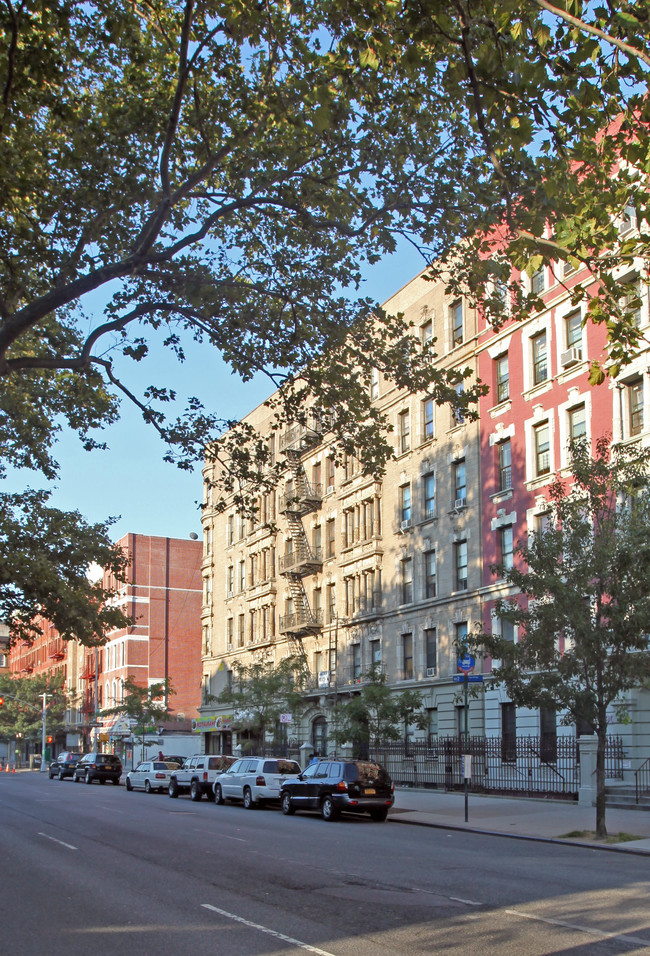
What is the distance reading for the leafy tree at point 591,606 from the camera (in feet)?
66.7

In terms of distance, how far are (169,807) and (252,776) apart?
281cm

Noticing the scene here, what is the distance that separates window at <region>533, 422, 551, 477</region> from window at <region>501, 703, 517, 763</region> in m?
8.44

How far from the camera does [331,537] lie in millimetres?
50938

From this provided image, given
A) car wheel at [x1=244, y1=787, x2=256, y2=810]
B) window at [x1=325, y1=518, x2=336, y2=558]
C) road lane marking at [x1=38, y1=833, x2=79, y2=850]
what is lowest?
car wheel at [x1=244, y1=787, x2=256, y2=810]

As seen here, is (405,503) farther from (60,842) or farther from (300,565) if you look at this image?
(60,842)

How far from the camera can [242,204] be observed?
14531 millimetres

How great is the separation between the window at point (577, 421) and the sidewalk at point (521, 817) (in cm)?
1183

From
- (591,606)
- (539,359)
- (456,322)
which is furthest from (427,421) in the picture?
(591,606)

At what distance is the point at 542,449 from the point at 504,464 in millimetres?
2461

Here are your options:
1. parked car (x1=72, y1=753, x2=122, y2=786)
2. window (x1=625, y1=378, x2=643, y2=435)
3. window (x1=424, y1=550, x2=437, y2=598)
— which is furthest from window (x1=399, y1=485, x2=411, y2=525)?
parked car (x1=72, y1=753, x2=122, y2=786)

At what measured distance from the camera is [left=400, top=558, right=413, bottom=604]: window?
43.4m

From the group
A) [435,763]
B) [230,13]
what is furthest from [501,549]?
[230,13]

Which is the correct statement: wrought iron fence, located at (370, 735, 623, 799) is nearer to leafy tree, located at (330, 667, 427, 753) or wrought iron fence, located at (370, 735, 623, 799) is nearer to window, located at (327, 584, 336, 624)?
leafy tree, located at (330, 667, 427, 753)

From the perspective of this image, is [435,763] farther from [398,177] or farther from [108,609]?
→ [398,177]
